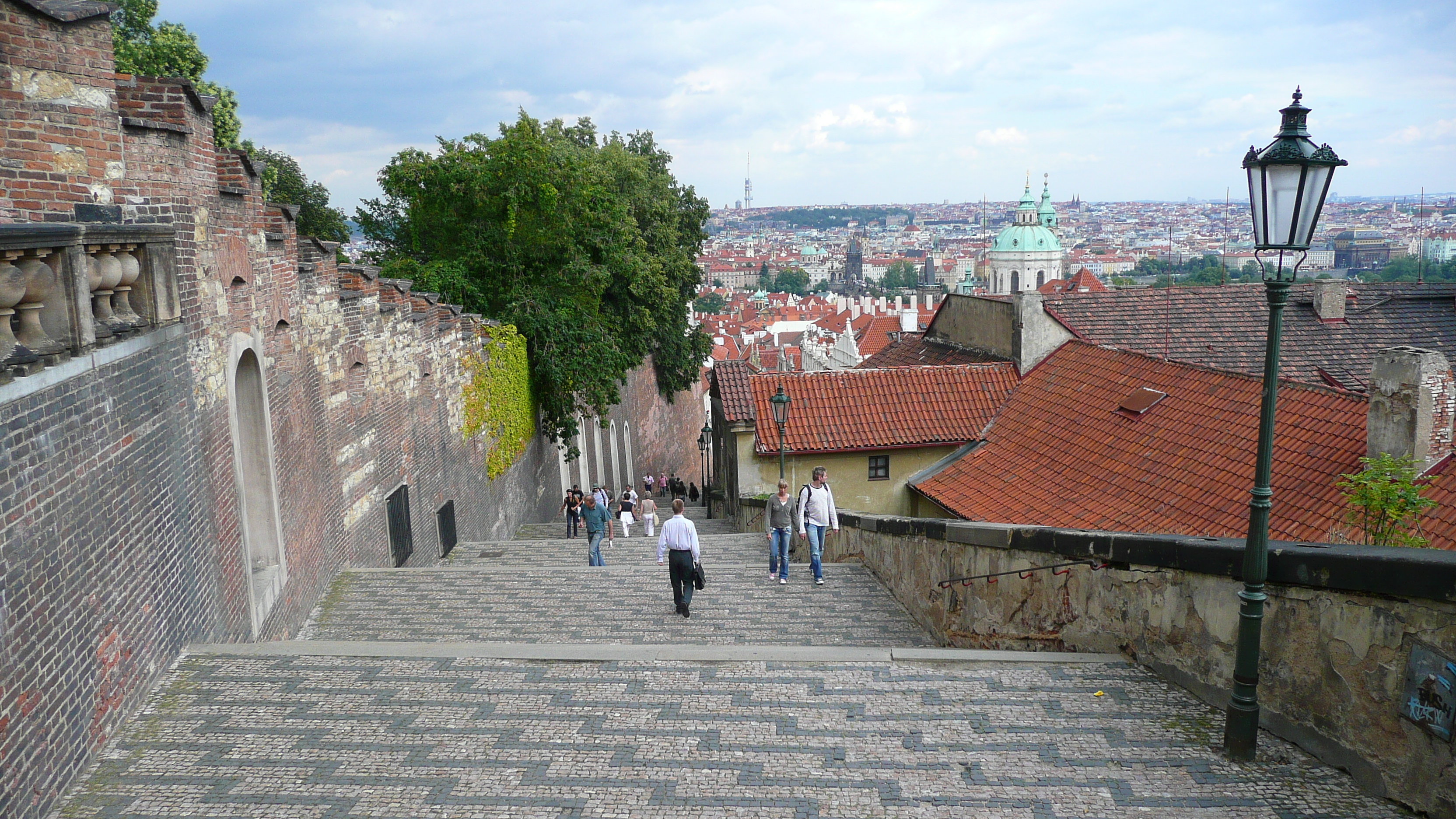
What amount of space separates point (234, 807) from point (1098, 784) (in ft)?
14.7

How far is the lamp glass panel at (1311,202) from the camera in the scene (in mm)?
5090

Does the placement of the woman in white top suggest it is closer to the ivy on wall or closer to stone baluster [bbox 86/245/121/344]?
the ivy on wall

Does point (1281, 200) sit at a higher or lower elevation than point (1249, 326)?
higher

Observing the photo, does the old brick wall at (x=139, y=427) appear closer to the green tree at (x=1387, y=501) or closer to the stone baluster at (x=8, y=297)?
the stone baluster at (x=8, y=297)

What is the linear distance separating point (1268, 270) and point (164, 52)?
91.1ft

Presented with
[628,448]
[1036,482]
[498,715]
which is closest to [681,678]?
[498,715]

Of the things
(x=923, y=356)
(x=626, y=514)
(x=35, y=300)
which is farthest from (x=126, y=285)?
(x=923, y=356)

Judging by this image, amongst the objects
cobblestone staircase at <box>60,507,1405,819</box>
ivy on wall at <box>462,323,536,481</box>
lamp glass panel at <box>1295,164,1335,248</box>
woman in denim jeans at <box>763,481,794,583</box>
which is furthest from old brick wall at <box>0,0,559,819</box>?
ivy on wall at <box>462,323,536,481</box>

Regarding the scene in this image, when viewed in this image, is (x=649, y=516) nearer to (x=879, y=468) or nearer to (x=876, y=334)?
(x=879, y=468)

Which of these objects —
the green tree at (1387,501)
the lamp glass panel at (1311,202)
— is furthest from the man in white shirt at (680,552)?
the green tree at (1387,501)

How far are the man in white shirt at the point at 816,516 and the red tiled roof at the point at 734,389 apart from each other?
28.6 feet

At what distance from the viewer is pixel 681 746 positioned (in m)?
5.73

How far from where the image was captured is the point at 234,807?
5070 millimetres

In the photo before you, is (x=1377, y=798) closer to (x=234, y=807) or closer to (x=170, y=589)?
(x=234, y=807)
